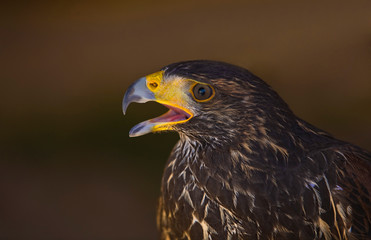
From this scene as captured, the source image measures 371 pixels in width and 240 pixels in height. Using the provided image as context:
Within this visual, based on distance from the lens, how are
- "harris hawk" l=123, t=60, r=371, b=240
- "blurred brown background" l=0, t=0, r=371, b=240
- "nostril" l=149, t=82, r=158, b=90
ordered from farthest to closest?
"blurred brown background" l=0, t=0, r=371, b=240, "nostril" l=149, t=82, r=158, b=90, "harris hawk" l=123, t=60, r=371, b=240

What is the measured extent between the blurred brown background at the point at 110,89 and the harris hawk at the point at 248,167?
1.17 meters

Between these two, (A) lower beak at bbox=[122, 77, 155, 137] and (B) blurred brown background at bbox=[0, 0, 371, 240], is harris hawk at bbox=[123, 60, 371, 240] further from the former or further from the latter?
(B) blurred brown background at bbox=[0, 0, 371, 240]

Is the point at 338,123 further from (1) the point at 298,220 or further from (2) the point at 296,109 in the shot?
(1) the point at 298,220

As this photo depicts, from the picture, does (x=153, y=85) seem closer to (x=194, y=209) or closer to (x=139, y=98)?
(x=139, y=98)

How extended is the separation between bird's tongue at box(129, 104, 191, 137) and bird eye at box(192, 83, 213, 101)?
5.3 inches

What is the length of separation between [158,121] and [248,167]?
0.53 meters

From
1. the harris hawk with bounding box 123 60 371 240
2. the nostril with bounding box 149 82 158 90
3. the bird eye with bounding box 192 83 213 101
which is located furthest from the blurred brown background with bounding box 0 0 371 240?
Result: the nostril with bounding box 149 82 158 90

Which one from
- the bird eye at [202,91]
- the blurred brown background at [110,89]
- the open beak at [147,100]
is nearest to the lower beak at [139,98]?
the open beak at [147,100]

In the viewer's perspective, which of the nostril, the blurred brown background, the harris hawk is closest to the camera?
the harris hawk

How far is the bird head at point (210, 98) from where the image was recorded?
250 centimetres

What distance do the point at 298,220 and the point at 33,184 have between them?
154 inches

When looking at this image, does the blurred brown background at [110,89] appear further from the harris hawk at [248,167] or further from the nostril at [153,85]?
the nostril at [153,85]

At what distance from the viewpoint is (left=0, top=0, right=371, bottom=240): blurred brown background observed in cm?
391

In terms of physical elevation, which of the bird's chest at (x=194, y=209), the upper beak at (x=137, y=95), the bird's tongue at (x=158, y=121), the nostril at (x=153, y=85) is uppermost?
the nostril at (x=153, y=85)
